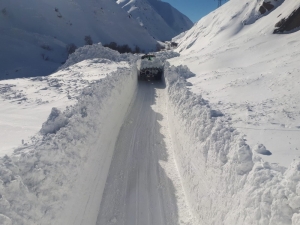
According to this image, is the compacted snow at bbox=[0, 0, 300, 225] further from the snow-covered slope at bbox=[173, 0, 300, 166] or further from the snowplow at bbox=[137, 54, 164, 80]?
the snowplow at bbox=[137, 54, 164, 80]

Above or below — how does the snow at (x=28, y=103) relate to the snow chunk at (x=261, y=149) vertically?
above

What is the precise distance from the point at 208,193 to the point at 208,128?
5.27 feet

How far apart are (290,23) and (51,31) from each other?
159 ft

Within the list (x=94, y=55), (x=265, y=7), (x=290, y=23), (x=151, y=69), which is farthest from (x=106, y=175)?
(x=265, y=7)

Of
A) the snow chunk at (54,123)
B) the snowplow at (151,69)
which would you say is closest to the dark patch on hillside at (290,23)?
the snowplow at (151,69)

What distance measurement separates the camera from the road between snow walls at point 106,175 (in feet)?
11.6

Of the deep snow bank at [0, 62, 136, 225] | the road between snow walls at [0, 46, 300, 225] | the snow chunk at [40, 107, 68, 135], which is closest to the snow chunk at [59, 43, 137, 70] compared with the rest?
the deep snow bank at [0, 62, 136, 225]

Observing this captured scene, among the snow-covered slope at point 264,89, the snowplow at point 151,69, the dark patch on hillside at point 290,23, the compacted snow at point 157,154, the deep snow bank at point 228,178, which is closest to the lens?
the deep snow bank at point 228,178

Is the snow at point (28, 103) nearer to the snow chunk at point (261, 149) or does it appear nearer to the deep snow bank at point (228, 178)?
the deep snow bank at point (228, 178)

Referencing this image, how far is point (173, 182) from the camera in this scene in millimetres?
7180

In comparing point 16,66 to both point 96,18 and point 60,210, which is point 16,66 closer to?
point 60,210

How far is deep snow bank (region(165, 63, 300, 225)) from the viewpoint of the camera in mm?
3357

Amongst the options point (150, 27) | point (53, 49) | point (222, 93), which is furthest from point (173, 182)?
point (150, 27)

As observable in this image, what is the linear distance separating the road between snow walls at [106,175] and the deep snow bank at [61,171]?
0.5 inches
